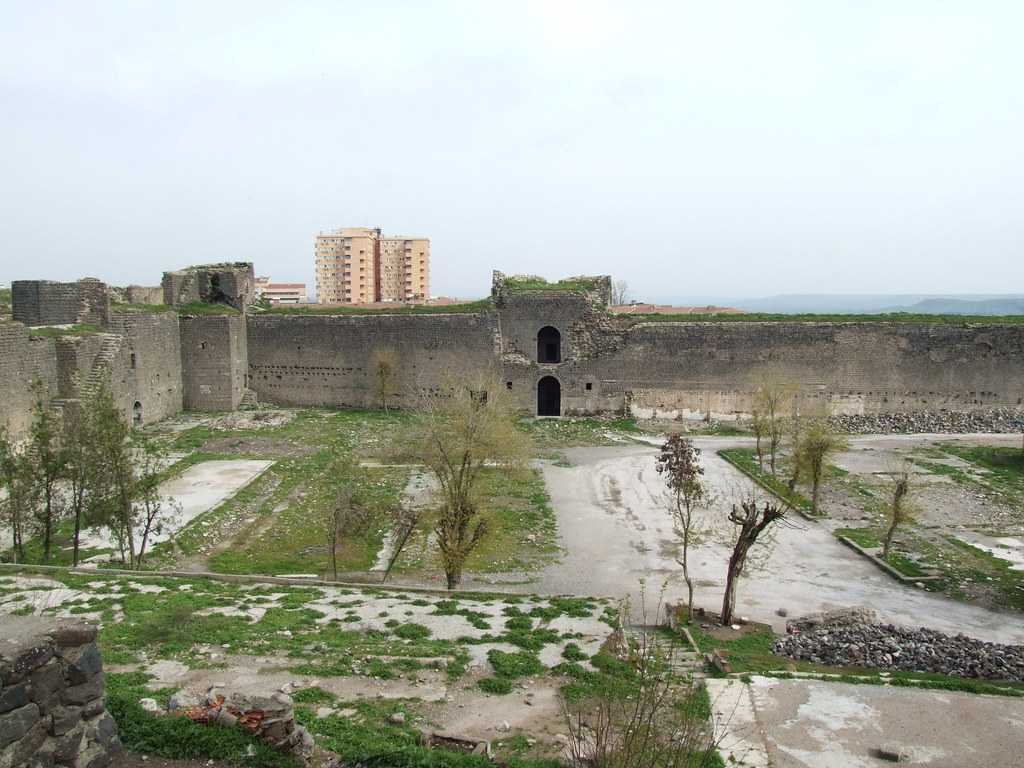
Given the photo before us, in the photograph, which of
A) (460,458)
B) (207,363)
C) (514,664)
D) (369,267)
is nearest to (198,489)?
(460,458)

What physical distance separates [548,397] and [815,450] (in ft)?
53.3

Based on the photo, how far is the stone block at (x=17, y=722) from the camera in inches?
231

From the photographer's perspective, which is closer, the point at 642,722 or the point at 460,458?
the point at 642,722

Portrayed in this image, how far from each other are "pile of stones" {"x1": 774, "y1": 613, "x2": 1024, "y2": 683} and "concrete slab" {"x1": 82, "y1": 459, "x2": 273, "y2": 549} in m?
12.4

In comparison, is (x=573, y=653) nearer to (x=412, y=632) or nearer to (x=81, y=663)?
(x=412, y=632)

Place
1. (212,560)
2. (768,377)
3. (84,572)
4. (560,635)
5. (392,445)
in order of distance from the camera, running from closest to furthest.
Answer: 1. (560,635)
2. (84,572)
3. (212,560)
4. (392,445)
5. (768,377)

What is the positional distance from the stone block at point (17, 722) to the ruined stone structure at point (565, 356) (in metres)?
25.5

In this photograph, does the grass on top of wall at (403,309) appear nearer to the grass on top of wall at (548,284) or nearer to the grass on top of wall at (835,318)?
the grass on top of wall at (548,284)

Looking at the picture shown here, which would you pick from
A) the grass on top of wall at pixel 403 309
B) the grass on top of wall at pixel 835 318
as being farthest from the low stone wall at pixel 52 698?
the grass on top of wall at pixel 835 318

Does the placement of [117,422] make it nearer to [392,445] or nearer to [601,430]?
[392,445]

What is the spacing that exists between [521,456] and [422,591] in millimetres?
4254

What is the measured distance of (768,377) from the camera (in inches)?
1175


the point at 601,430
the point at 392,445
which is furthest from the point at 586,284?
the point at 392,445

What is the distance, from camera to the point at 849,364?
32250mm
